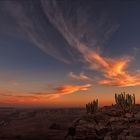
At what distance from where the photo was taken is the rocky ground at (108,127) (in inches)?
1454

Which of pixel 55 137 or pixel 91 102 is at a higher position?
pixel 91 102

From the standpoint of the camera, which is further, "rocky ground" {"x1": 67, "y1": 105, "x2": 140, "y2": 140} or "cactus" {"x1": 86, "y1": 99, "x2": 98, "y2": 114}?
"cactus" {"x1": 86, "y1": 99, "x2": 98, "y2": 114}

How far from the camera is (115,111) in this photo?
44625 mm

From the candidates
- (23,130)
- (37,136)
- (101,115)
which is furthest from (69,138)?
(23,130)

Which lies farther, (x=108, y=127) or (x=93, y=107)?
(x=93, y=107)

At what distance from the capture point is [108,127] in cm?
3984

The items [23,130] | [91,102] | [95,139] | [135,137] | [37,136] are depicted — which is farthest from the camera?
[23,130]

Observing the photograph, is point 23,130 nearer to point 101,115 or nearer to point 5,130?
point 5,130

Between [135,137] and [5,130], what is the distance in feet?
131

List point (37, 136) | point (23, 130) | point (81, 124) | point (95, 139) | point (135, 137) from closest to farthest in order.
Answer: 1. point (135, 137)
2. point (95, 139)
3. point (81, 124)
4. point (37, 136)
5. point (23, 130)

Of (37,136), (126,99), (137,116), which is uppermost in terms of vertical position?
(126,99)

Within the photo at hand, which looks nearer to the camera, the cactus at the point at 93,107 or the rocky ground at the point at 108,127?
the rocky ground at the point at 108,127

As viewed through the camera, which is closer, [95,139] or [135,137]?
[135,137]

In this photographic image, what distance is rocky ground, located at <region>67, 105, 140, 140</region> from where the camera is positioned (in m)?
36.9
